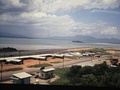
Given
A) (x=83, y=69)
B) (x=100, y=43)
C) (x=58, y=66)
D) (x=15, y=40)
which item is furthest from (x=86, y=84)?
(x=15, y=40)

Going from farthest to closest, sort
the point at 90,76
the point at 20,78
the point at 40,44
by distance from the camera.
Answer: the point at 40,44
the point at 90,76
the point at 20,78

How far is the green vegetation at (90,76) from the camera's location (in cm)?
321

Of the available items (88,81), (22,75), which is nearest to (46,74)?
(22,75)

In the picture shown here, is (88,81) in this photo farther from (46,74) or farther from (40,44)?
(40,44)

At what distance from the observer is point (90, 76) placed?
3309 mm

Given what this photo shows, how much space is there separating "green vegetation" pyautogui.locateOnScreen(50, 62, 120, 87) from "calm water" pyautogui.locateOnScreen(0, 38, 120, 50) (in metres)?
0.43

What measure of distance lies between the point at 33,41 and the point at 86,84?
130cm

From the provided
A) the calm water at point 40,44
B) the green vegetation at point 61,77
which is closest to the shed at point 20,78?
the green vegetation at point 61,77

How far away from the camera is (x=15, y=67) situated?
3.19 m

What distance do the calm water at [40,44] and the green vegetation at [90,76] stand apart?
1.42 feet

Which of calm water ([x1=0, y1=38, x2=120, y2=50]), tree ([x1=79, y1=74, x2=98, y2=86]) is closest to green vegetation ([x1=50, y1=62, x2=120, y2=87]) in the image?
tree ([x1=79, y1=74, x2=98, y2=86])

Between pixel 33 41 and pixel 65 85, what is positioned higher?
pixel 33 41

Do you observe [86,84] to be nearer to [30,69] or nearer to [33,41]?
[30,69]

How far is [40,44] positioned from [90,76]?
1.15 metres
